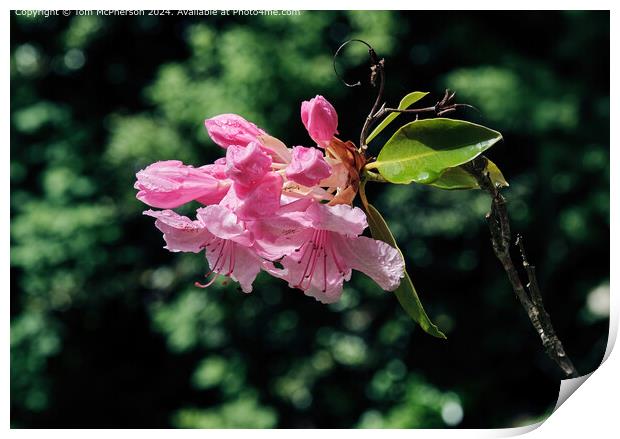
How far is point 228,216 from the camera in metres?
0.50

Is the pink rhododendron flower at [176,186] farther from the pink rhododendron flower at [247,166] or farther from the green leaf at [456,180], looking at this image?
the green leaf at [456,180]

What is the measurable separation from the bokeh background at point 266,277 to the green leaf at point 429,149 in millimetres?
1736

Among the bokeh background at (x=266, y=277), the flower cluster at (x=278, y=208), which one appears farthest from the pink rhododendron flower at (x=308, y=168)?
the bokeh background at (x=266, y=277)

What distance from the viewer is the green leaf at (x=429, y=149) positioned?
494 millimetres

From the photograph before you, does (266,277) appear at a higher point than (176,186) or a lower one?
lower

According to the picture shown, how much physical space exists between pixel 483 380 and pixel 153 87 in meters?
1.28

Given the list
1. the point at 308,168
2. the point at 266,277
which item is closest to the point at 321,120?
the point at 308,168

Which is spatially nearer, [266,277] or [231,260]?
[231,260]

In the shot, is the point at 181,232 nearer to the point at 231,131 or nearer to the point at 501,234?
the point at 231,131

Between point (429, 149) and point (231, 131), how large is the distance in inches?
5.1

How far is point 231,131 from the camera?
542mm
